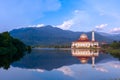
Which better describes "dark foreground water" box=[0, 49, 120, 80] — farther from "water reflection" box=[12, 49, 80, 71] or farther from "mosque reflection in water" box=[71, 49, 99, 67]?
"mosque reflection in water" box=[71, 49, 99, 67]

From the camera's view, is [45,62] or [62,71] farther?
[45,62]

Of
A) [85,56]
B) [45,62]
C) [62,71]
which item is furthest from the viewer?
[85,56]

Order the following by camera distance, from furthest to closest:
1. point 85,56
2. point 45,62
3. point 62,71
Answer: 1. point 85,56
2. point 45,62
3. point 62,71

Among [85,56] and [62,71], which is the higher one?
[85,56]

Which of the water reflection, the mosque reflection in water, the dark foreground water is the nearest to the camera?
the dark foreground water

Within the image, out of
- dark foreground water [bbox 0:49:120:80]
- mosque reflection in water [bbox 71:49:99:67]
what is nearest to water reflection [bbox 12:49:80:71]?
dark foreground water [bbox 0:49:120:80]

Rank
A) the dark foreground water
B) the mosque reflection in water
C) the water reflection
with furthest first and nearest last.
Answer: the mosque reflection in water < the water reflection < the dark foreground water

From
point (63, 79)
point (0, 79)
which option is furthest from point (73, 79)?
point (0, 79)

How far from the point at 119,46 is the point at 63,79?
56.5 metres

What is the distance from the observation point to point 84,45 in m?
110

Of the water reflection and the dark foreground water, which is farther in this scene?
the water reflection

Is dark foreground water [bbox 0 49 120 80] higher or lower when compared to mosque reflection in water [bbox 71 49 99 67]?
lower

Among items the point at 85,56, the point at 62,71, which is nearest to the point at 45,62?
the point at 62,71

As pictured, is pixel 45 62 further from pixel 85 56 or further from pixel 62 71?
pixel 85 56
